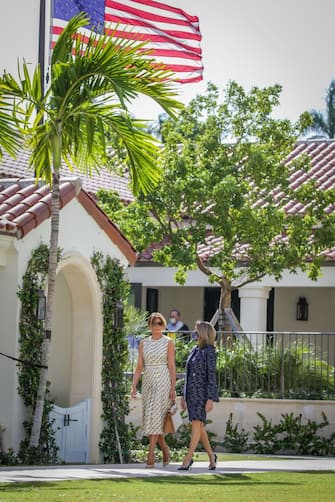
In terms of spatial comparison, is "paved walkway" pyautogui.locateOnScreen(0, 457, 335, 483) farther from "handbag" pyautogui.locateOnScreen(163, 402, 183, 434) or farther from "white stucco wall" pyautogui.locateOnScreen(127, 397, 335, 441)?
"white stucco wall" pyautogui.locateOnScreen(127, 397, 335, 441)

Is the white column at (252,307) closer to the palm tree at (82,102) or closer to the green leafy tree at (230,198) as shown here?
the green leafy tree at (230,198)

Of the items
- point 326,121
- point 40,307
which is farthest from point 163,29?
point 326,121

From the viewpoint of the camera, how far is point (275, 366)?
21.8 m

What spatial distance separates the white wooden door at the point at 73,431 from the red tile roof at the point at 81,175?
34.0ft

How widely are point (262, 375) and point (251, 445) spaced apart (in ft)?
4.48

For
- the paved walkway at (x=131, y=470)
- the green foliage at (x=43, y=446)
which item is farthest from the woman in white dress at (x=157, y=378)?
the green foliage at (x=43, y=446)

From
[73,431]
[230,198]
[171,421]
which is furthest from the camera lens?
[230,198]

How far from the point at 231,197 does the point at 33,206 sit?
8.87 meters

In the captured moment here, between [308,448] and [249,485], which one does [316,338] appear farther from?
[249,485]

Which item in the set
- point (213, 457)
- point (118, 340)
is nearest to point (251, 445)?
point (118, 340)

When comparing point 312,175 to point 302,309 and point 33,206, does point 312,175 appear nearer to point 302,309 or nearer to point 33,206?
point 302,309

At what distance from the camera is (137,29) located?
2430 centimetres

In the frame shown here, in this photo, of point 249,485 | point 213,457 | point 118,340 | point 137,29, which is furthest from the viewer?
point 137,29

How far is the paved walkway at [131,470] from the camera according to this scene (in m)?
13.0
